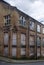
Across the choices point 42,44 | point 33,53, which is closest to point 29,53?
point 33,53

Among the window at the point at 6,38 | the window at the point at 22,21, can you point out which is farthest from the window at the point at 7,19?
the window at the point at 22,21

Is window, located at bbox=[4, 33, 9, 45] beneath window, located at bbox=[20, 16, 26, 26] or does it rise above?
beneath

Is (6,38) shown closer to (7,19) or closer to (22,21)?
(7,19)

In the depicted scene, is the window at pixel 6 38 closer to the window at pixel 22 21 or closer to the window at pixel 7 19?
the window at pixel 7 19

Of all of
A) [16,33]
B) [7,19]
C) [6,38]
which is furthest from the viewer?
[7,19]

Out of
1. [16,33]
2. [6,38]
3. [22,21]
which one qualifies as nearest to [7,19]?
[22,21]

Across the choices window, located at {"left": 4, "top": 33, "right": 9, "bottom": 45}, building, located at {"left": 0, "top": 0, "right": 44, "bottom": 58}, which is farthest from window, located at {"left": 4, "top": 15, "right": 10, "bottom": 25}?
window, located at {"left": 4, "top": 33, "right": 9, "bottom": 45}

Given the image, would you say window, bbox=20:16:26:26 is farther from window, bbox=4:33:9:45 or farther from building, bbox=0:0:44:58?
window, bbox=4:33:9:45

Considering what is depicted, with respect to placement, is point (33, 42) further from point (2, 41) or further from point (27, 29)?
point (2, 41)

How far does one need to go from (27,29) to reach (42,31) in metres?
6.99

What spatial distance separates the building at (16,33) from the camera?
86.6ft

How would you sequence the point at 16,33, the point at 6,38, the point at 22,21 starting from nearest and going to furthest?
the point at 16,33 → the point at 22,21 → the point at 6,38

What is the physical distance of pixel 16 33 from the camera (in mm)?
26438

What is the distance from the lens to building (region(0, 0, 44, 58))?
26406mm
